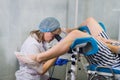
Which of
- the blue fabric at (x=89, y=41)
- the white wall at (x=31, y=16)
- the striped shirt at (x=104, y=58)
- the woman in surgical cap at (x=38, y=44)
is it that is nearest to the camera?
the blue fabric at (x=89, y=41)

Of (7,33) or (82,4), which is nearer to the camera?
(7,33)

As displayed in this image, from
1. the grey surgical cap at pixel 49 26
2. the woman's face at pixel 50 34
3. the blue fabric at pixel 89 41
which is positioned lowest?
the blue fabric at pixel 89 41

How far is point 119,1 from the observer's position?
283 centimetres

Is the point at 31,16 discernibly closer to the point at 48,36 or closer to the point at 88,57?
the point at 48,36

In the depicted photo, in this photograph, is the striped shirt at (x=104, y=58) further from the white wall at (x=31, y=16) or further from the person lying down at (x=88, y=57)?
the white wall at (x=31, y=16)

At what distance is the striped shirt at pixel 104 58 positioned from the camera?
68.4 inches

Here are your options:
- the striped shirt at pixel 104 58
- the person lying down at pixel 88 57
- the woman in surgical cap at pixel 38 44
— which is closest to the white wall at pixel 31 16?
the woman in surgical cap at pixel 38 44

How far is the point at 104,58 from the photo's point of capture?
5.83 ft

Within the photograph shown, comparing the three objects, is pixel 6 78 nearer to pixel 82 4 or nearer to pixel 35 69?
pixel 35 69

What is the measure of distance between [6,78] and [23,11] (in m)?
0.65

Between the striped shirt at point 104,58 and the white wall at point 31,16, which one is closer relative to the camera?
the striped shirt at point 104,58

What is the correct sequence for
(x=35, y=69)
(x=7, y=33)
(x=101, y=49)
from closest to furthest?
(x=101, y=49), (x=35, y=69), (x=7, y=33)

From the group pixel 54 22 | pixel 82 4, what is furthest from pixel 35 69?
pixel 82 4

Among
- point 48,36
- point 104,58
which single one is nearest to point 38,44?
point 48,36
